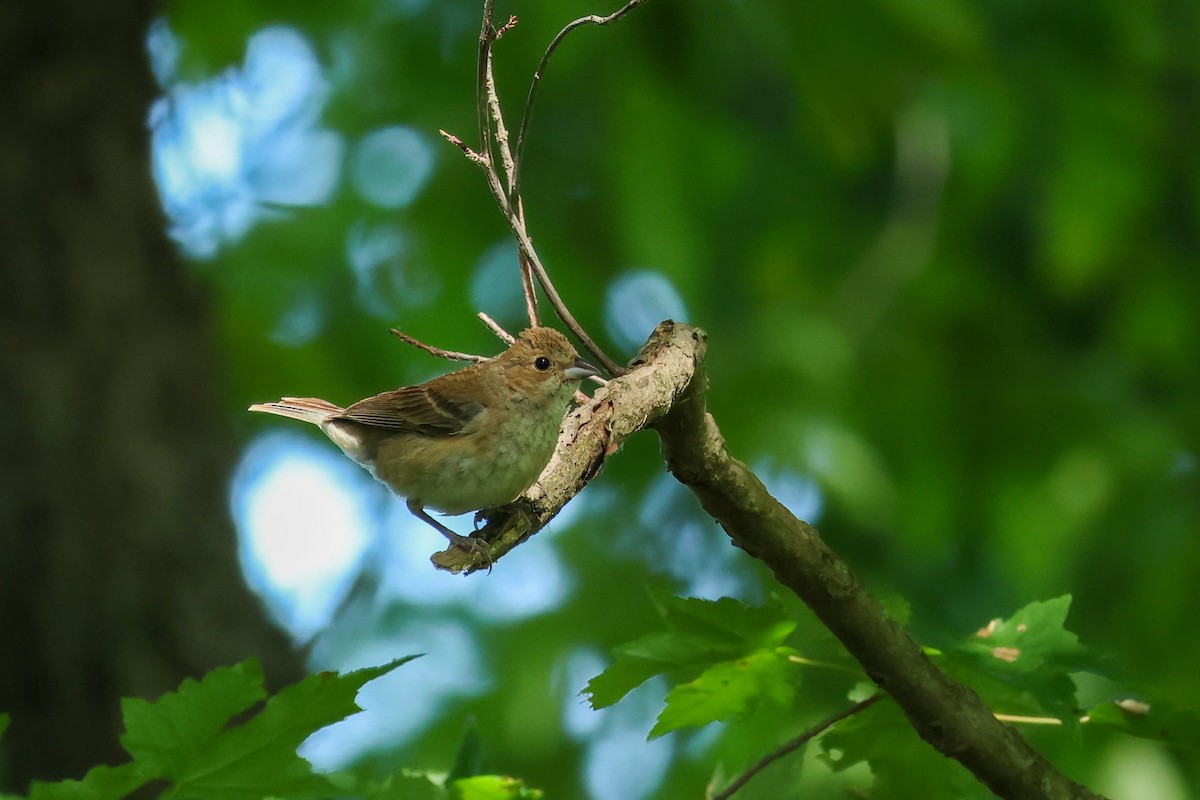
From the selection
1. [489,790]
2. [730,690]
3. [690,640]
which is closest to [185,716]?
[489,790]

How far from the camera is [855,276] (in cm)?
630

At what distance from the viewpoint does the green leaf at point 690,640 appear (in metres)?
2.14

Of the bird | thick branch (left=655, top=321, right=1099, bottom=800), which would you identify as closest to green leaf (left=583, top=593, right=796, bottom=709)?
thick branch (left=655, top=321, right=1099, bottom=800)

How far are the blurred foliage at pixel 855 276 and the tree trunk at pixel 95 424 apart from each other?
Answer: 1.96 feet

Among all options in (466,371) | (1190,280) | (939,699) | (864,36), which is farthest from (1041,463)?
(939,699)

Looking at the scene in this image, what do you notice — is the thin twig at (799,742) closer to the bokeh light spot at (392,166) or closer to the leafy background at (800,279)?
the leafy background at (800,279)

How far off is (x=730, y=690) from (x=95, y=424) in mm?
4604

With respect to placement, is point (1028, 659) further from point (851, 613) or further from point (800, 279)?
point (800, 279)

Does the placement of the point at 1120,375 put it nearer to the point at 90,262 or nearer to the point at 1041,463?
the point at 1041,463

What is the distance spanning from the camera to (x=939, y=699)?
2.21 metres

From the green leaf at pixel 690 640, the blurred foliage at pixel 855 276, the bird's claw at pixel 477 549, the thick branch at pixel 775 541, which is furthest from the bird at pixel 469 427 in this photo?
the green leaf at pixel 690 640

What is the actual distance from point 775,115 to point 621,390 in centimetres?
466

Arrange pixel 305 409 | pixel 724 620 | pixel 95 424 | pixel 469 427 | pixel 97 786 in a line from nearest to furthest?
pixel 97 786, pixel 724 620, pixel 469 427, pixel 305 409, pixel 95 424

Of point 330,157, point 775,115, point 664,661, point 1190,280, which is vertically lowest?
point 664,661
